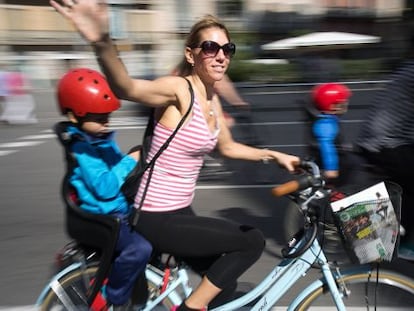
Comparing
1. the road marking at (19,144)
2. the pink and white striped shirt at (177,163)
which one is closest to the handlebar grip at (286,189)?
the pink and white striped shirt at (177,163)

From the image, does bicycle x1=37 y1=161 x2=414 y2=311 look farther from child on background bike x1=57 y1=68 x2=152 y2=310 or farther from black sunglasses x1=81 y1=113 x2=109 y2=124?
black sunglasses x1=81 y1=113 x2=109 y2=124

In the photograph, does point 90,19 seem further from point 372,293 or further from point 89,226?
point 372,293

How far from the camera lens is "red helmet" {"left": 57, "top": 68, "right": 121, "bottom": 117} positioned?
250cm

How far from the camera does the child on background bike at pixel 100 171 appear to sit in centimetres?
245

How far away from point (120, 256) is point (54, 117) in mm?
11834

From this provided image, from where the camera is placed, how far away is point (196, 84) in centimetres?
248

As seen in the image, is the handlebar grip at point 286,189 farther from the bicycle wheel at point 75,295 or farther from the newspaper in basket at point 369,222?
the bicycle wheel at point 75,295

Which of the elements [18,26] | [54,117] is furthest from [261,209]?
[18,26]

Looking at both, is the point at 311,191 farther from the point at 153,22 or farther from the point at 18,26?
the point at 153,22

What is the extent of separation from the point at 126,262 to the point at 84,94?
2.64 ft

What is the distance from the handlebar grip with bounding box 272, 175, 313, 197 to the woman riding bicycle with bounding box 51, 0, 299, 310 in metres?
0.21

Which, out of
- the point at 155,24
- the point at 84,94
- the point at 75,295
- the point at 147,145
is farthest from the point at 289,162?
the point at 155,24

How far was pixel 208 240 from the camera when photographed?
2.45 metres

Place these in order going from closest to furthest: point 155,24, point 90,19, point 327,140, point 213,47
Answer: point 90,19
point 213,47
point 327,140
point 155,24
